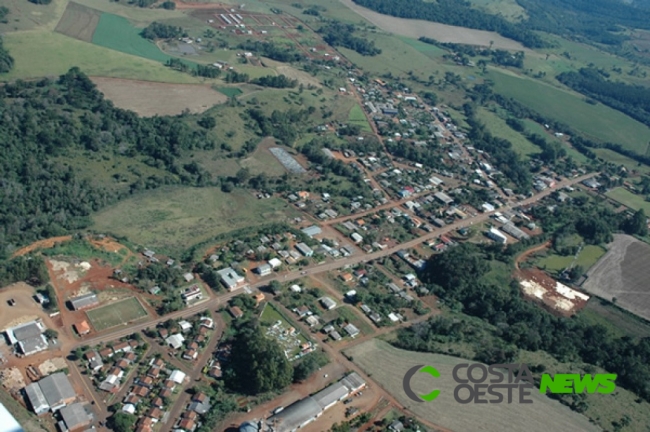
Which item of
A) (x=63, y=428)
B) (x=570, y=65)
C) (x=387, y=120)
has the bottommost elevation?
(x=63, y=428)

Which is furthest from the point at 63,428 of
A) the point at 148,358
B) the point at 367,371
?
the point at 367,371

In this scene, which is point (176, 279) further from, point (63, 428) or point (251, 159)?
point (251, 159)

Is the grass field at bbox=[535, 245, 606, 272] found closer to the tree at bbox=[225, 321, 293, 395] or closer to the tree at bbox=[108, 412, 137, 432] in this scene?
the tree at bbox=[225, 321, 293, 395]

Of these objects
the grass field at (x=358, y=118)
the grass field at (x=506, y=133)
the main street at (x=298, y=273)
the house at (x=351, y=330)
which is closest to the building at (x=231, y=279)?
the main street at (x=298, y=273)

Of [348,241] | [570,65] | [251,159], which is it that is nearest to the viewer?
[348,241]

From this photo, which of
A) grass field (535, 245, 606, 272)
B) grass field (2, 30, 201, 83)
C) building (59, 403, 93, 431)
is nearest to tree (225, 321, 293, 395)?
building (59, 403, 93, 431)

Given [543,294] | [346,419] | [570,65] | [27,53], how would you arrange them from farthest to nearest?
[570,65]
[27,53]
[543,294]
[346,419]

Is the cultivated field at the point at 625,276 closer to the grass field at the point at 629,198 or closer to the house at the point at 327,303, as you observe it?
the grass field at the point at 629,198
